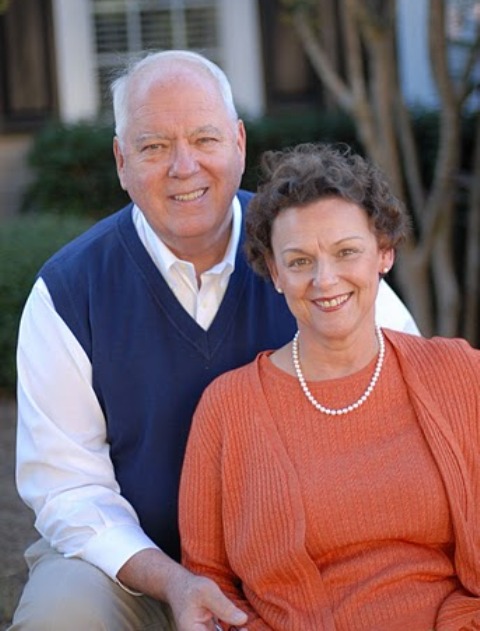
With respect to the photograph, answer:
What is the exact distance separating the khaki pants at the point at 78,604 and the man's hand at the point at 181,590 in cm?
7

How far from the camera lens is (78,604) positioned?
3020 mm

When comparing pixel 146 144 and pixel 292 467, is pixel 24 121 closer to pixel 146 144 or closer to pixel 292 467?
pixel 146 144

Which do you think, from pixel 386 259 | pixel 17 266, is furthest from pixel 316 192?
pixel 17 266

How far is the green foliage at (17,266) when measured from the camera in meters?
7.08

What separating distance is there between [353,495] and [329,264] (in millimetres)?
525

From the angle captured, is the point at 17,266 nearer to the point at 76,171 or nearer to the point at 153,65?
the point at 76,171

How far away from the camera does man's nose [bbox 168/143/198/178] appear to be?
327 centimetres

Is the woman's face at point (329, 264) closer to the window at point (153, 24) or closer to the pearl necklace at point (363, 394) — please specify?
the pearl necklace at point (363, 394)

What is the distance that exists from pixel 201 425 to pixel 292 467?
26 cm

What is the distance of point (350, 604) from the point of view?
2891mm

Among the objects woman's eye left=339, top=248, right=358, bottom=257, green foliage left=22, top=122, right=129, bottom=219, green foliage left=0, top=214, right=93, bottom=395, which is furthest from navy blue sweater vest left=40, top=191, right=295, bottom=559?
green foliage left=22, top=122, right=129, bottom=219

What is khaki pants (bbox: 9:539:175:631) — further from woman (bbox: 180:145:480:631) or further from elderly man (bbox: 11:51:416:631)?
woman (bbox: 180:145:480:631)

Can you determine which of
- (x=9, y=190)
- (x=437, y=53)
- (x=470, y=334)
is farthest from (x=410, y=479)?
(x=9, y=190)

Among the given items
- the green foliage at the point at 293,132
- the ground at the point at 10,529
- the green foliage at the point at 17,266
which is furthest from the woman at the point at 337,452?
the green foliage at the point at 293,132
